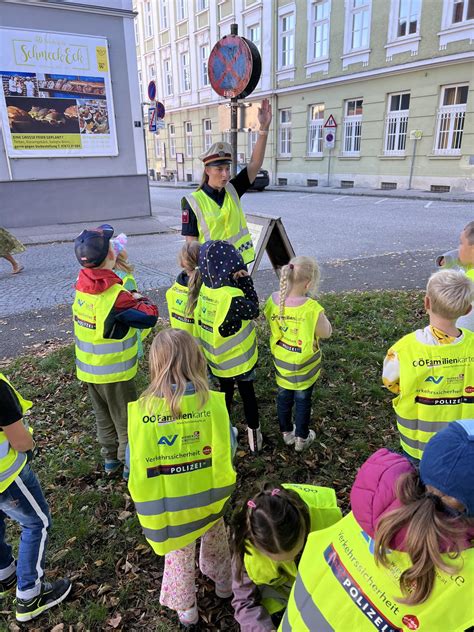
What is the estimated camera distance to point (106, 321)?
9.36 ft

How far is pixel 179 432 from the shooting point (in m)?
2.01

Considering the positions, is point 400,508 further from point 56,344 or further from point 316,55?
point 316,55

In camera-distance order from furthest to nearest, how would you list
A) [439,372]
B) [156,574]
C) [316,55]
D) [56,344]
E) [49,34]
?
[316,55], [49,34], [56,344], [156,574], [439,372]

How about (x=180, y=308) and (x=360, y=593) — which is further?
(x=180, y=308)

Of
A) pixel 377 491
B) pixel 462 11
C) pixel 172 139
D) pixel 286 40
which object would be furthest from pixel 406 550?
pixel 172 139

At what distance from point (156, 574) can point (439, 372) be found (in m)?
1.90

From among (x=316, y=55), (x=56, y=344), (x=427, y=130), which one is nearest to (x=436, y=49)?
(x=427, y=130)

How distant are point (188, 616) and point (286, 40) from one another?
30.4 meters

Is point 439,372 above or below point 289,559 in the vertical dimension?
above

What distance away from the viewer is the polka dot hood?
2.92 m

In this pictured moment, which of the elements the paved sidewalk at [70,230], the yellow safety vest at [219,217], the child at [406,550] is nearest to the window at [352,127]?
the paved sidewalk at [70,230]

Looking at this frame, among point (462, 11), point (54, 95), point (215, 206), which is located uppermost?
point (462, 11)

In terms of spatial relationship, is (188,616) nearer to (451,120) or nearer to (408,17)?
(451,120)

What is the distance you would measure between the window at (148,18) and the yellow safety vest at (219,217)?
4323 centimetres
